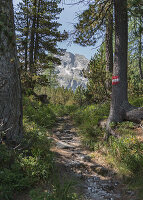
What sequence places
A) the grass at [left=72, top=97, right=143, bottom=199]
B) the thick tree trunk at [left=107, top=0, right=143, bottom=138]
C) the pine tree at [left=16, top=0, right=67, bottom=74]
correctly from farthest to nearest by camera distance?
1. the pine tree at [left=16, top=0, right=67, bottom=74]
2. the thick tree trunk at [left=107, top=0, right=143, bottom=138]
3. the grass at [left=72, top=97, right=143, bottom=199]

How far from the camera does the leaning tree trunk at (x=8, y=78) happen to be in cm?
405

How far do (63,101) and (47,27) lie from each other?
50.3 ft

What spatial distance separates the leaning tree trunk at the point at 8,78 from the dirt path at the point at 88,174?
5.65 ft

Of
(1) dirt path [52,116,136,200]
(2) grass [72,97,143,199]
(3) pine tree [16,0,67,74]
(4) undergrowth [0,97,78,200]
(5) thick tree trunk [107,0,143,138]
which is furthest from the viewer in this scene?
(3) pine tree [16,0,67,74]

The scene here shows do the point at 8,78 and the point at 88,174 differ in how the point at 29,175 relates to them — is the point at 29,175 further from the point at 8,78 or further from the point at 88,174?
the point at 8,78

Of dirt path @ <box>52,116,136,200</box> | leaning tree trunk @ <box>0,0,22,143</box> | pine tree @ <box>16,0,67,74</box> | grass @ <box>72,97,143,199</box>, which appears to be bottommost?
dirt path @ <box>52,116,136,200</box>

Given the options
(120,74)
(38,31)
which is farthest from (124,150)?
Result: (38,31)

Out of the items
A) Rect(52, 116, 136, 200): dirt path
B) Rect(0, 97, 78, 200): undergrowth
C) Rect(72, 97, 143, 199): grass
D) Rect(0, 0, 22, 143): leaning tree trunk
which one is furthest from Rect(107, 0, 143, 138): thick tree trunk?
Rect(0, 0, 22, 143): leaning tree trunk

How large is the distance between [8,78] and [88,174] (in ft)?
11.4

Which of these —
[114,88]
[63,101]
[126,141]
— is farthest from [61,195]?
[63,101]

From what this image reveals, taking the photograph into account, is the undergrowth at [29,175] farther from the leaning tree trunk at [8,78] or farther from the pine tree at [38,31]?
the pine tree at [38,31]

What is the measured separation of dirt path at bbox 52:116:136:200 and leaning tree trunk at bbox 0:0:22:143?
172cm

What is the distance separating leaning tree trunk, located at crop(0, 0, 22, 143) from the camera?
4055 mm

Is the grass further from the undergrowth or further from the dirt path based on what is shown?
the undergrowth
